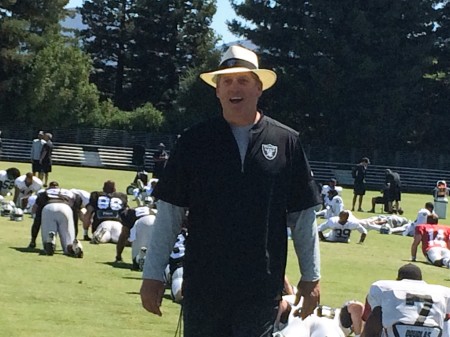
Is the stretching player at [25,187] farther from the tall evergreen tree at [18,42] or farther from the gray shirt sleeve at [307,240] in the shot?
the tall evergreen tree at [18,42]

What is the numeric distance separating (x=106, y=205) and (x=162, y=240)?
14.4m

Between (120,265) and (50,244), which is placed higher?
(50,244)

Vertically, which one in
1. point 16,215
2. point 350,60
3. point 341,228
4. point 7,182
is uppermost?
point 350,60

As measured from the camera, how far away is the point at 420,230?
66.5 feet

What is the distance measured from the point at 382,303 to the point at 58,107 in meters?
52.4

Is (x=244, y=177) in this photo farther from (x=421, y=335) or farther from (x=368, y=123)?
(x=368, y=123)

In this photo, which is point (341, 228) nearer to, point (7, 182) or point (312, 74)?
point (7, 182)

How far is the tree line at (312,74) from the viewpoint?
5900 centimetres

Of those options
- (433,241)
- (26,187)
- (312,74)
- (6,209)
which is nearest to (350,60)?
(312,74)

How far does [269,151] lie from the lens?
5.38 meters

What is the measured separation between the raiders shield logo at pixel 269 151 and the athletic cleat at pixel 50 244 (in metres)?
12.0

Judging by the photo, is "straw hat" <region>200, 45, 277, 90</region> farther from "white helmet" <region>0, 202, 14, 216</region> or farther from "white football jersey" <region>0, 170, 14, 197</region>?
"white football jersey" <region>0, 170, 14, 197</region>

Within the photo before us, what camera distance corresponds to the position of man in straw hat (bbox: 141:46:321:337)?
17.3 feet

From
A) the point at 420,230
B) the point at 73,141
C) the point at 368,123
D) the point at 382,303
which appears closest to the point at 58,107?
the point at 73,141
